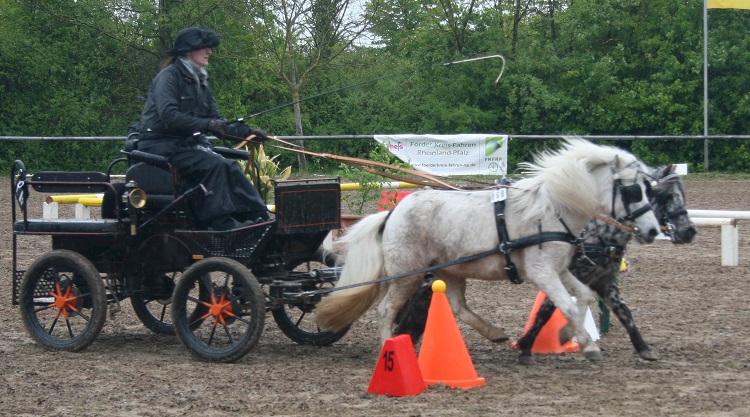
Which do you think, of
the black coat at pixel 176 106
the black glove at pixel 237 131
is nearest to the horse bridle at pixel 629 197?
the black glove at pixel 237 131

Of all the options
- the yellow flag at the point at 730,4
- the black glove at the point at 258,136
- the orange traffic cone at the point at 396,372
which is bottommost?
the orange traffic cone at the point at 396,372

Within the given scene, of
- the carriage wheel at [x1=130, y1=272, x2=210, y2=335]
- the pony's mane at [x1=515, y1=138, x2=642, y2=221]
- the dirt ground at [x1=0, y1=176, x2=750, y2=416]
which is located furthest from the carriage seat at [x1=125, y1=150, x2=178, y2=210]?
the pony's mane at [x1=515, y1=138, x2=642, y2=221]

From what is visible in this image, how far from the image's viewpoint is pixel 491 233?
628 centimetres

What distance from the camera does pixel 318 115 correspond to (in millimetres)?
27922

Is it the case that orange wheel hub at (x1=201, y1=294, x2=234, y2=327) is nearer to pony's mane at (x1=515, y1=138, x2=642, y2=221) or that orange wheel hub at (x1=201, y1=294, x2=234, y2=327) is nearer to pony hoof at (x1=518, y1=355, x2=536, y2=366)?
pony hoof at (x1=518, y1=355, x2=536, y2=366)

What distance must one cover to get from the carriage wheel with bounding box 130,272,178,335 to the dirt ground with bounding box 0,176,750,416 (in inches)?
3.6

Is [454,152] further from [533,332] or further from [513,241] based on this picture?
[513,241]

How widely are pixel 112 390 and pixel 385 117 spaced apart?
21.5 meters

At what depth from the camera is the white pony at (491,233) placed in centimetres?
615

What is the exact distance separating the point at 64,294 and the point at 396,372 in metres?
2.82

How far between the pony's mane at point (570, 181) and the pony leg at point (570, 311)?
0.46 metres

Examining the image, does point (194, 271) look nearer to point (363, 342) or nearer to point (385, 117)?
point (363, 342)

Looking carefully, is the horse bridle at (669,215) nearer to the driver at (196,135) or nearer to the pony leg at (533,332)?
the pony leg at (533,332)

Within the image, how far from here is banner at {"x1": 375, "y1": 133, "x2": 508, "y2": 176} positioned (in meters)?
18.5
